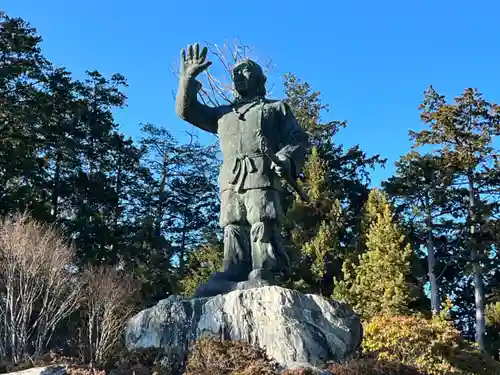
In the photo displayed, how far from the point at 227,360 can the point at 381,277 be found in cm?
1351

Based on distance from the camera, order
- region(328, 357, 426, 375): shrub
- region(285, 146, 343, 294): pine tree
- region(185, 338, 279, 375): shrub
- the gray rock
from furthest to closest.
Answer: region(285, 146, 343, 294): pine tree, region(328, 357, 426, 375): shrub, region(185, 338, 279, 375): shrub, the gray rock

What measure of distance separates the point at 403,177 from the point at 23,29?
14916mm

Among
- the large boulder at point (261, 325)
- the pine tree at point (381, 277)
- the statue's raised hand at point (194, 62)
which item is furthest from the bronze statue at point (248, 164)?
the pine tree at point (381, 277)

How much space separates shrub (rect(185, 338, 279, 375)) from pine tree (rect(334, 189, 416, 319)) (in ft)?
40.5

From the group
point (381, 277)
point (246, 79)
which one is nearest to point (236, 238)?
point (246, 79)

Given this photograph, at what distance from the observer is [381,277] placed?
58.3 feet

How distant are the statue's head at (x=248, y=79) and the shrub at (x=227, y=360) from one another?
2.83m

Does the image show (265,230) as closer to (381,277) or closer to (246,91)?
(246,91)

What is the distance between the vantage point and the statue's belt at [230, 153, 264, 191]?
247 inches

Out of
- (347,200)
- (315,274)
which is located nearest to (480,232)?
(347,200)

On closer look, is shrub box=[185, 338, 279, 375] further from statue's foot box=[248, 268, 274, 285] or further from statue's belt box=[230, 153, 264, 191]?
statue's belt box=[230, 153, 264, 191]

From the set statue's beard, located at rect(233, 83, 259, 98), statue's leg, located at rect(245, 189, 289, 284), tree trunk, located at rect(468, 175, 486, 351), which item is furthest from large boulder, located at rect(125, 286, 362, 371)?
tree trunk, located at rect(468, 175, 486, 351)

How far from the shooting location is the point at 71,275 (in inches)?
651

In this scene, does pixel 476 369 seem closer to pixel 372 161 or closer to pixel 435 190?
pixel 435 190
